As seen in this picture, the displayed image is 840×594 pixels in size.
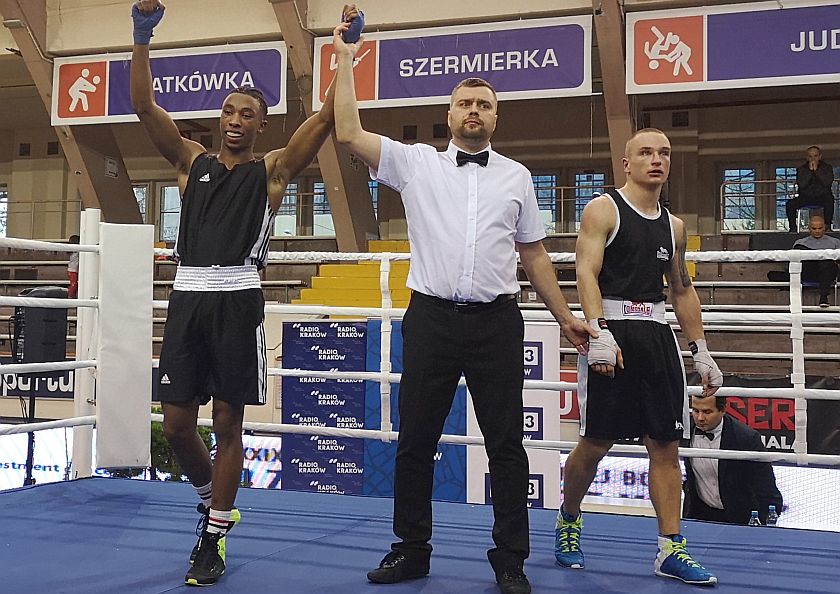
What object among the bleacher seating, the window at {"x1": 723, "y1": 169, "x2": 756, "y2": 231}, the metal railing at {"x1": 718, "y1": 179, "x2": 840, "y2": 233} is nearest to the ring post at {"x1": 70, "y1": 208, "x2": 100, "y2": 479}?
the bleacher seating

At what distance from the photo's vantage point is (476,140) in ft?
6.69

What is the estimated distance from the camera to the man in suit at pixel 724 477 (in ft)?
10.2

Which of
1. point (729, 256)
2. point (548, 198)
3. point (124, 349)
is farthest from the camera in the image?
point (548, 198)

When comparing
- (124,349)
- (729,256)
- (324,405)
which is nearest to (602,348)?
(729,256)

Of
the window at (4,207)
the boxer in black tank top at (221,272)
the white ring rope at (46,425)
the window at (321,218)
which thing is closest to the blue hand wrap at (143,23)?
the boxer in black tank top at (221,272)

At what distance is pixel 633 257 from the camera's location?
7.06 ft

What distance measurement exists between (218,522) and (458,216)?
3.19 feet

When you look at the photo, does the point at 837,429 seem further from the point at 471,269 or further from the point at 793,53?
the point at 471,269

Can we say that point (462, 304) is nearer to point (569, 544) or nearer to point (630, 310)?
point (630, 310)

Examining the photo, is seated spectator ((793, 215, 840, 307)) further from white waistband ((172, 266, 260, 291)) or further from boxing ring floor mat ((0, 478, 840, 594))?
white waistband ((172, 266, 260, 291))

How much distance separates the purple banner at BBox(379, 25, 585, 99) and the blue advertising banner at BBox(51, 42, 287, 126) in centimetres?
102

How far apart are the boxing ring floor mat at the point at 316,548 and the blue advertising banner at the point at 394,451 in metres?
1.04

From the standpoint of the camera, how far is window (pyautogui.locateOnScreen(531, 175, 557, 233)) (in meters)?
10.8

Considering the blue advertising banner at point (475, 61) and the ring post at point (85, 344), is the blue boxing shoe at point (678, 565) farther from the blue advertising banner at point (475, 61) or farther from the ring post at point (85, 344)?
the blue advertising banner at point (475, 61)
